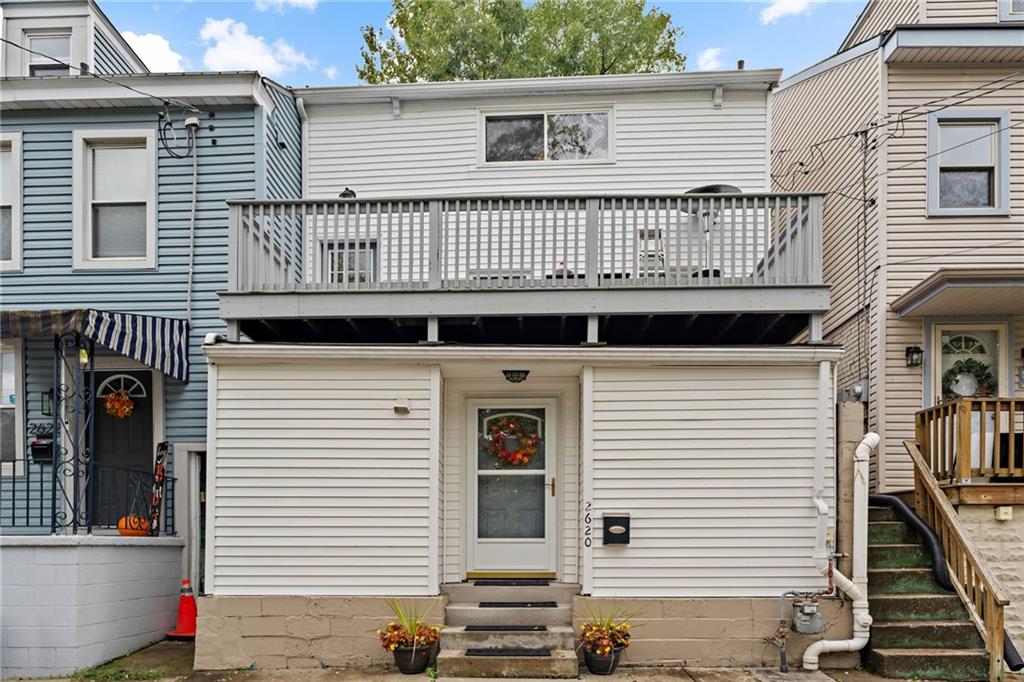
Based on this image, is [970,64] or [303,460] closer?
[303,460]

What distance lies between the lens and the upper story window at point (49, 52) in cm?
1031

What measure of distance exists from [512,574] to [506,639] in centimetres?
108

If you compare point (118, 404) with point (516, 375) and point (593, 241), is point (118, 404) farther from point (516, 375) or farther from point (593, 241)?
point (593, 241)

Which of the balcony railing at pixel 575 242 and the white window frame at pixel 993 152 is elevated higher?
the white window frame at pixel 993 152

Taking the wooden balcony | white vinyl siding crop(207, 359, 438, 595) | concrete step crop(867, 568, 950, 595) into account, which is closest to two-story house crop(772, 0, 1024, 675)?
concrete step crop(867, 568, 950, 595)

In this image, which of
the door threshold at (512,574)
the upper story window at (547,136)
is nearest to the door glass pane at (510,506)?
the door threshold at (512,574)

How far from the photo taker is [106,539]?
7301mm

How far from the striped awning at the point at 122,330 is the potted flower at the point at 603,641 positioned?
5.32 m

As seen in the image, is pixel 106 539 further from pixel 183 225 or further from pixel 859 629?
pixel 859 629

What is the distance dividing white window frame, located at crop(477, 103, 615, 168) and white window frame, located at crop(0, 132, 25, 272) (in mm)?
5602

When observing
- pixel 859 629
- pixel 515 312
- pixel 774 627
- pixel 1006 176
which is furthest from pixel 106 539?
pixel 1006 176

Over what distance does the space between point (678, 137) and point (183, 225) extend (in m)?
6.34

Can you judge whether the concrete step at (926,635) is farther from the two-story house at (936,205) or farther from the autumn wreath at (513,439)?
the autumn wreath at (513,439)

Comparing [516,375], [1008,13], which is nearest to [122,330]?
[516,375]
